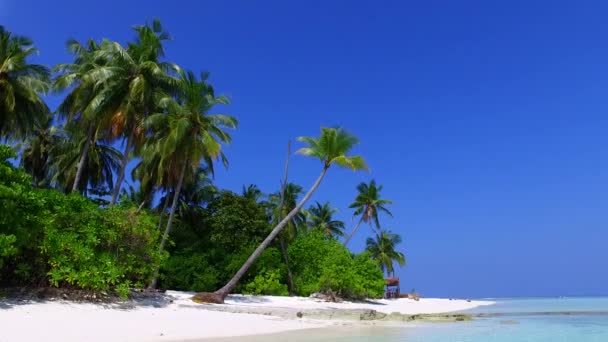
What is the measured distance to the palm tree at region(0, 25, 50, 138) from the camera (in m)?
19.9

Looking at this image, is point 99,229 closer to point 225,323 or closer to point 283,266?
point 225,323

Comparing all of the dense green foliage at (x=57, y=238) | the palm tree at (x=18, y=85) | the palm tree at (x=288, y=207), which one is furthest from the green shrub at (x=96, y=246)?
the palm tree at (x=288, y=207)

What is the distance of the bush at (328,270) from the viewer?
2701 centimetres

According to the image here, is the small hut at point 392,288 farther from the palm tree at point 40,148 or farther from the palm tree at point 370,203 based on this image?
the palm tree at point 40,148

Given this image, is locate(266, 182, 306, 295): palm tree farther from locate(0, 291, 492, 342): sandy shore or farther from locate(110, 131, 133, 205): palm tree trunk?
locate(0, 291, 492, 342): sandy shore

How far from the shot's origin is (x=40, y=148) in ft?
95.7

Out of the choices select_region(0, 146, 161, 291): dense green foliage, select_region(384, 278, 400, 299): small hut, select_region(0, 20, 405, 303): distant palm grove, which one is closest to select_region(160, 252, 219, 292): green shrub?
select_region(0, 20, 405, 303): distant palm grove

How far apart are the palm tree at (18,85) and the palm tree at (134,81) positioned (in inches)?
110

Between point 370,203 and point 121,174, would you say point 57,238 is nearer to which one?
point 121,174

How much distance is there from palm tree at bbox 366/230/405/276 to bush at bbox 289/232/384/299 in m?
20.7

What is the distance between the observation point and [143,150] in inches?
898

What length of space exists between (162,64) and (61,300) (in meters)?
12.2

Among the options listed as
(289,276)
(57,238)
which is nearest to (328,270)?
(289,276)

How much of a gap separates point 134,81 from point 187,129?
2977mm
